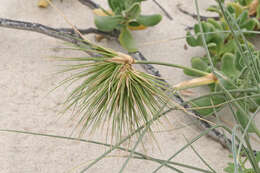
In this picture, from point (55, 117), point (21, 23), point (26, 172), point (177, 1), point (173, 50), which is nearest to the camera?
point (26, 172)

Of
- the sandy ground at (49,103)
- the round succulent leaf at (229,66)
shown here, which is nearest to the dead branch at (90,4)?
the sandy ground at (49,103)

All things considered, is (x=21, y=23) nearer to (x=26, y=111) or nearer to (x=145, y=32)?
(x=26, y=111)

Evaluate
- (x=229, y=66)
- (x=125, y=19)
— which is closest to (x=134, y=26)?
(x=125, y=19)

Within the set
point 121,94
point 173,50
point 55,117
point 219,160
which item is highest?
point 173,50

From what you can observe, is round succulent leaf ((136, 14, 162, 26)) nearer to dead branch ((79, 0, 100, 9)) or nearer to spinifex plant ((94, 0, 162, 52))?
spinifex plant ((94, 0, 162, 52))

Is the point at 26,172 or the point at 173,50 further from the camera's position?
the point at 173,50

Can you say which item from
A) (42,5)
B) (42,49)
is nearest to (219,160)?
(42,49)
